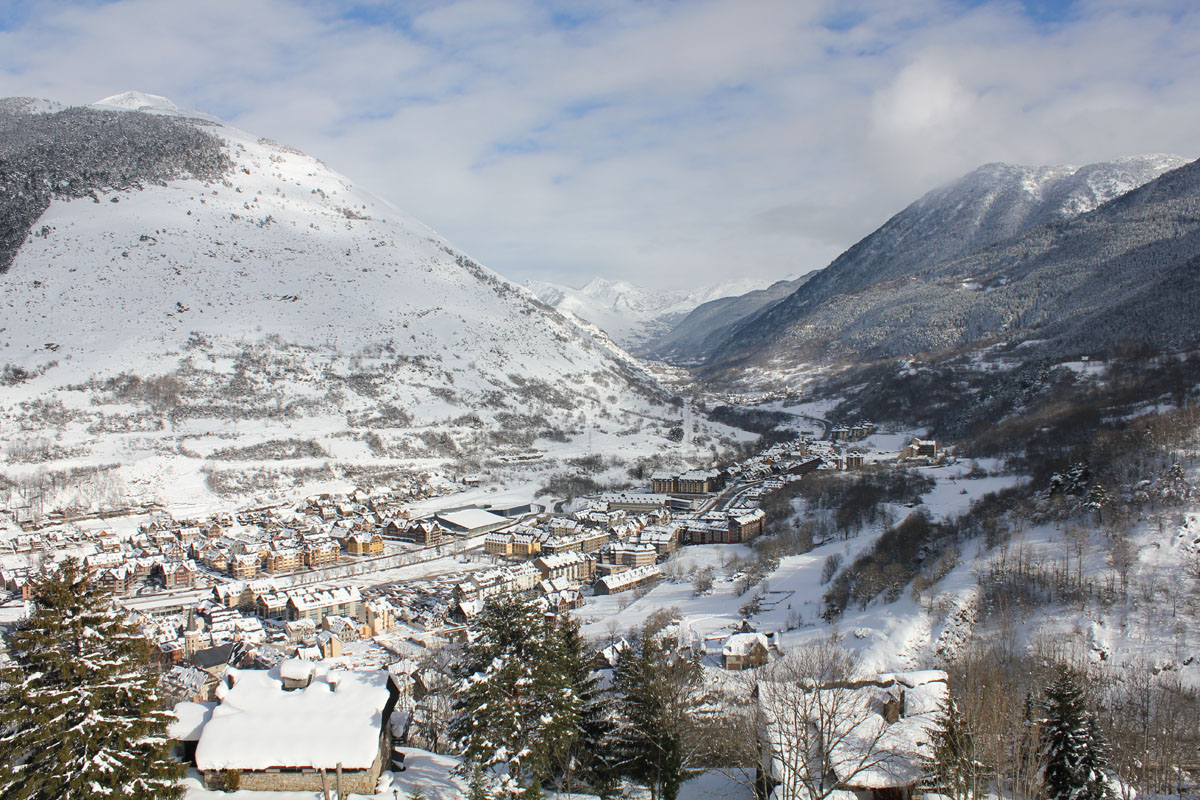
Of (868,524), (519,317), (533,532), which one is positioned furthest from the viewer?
(519,317)

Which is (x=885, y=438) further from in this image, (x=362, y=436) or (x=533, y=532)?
(x=362, y=436)

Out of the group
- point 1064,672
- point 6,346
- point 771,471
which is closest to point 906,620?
point 1064,672

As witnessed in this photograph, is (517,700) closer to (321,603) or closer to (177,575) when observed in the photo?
(321,603)

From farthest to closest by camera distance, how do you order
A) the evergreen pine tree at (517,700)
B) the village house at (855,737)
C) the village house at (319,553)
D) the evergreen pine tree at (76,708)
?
the village house at (319,553)
the evergreen pine tree at (517,700)
the village house at (855,737)
the evergreen pine tree at (76,708)

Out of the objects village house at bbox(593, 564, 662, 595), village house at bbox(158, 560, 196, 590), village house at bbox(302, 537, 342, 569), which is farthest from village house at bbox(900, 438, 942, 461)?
village house at bbox(158, 560, 196, 590)

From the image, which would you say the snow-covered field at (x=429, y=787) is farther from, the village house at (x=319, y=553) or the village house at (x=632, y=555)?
the village house at (x=319, y=553)

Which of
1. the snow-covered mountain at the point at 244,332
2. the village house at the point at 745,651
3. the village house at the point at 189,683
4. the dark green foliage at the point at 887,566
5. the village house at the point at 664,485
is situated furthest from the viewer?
the village house at the point at 664,485

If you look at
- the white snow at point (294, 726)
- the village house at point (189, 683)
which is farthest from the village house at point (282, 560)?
the white snow at point (294, 726)
